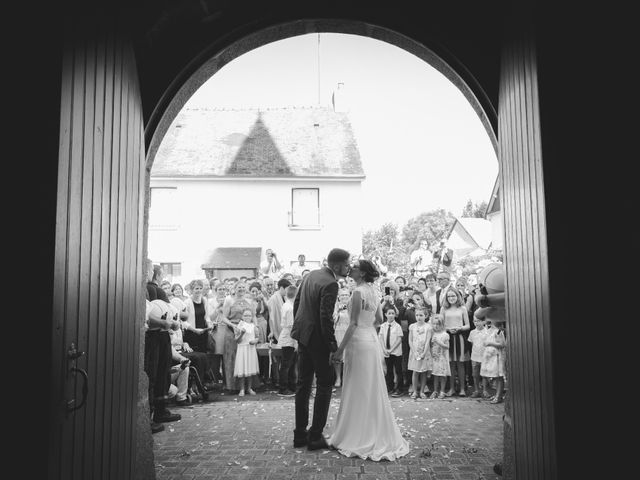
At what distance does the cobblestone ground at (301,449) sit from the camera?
15.9ft

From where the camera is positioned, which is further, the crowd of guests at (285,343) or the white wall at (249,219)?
→ the white wall at (249,219)

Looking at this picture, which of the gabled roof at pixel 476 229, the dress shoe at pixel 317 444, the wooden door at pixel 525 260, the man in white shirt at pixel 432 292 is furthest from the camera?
the gabled roof at pixel 476 229

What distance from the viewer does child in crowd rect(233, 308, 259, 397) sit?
9.29 metres

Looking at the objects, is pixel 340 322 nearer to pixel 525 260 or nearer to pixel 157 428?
pixel 157 428

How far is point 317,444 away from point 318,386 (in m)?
0.63

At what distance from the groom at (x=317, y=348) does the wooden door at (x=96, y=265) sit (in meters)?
2.58

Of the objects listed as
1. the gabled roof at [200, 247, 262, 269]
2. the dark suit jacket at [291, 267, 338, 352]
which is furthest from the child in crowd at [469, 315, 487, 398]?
the gabled roof at [200, 247, 262, 269]

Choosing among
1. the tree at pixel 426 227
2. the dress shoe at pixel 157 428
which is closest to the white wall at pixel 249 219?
the dress shoe at pixel 157 428

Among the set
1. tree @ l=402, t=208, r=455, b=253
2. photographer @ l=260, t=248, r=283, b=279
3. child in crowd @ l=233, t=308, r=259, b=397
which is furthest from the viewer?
tree @ l=402, t=208, r=455, b=253

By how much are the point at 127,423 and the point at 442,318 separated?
6728mm

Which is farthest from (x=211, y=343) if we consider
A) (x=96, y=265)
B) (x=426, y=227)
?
(x=426, y=227)

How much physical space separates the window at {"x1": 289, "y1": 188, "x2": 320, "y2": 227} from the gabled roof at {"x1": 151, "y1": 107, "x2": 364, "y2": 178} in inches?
33.0

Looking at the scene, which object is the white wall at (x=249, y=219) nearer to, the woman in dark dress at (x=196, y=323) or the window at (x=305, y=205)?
the window at (x=305, y=205)

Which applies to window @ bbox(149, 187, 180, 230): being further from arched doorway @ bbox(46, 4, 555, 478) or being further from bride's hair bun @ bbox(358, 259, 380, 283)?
arched doorway @ bbox(46, 4, 555, 478)
